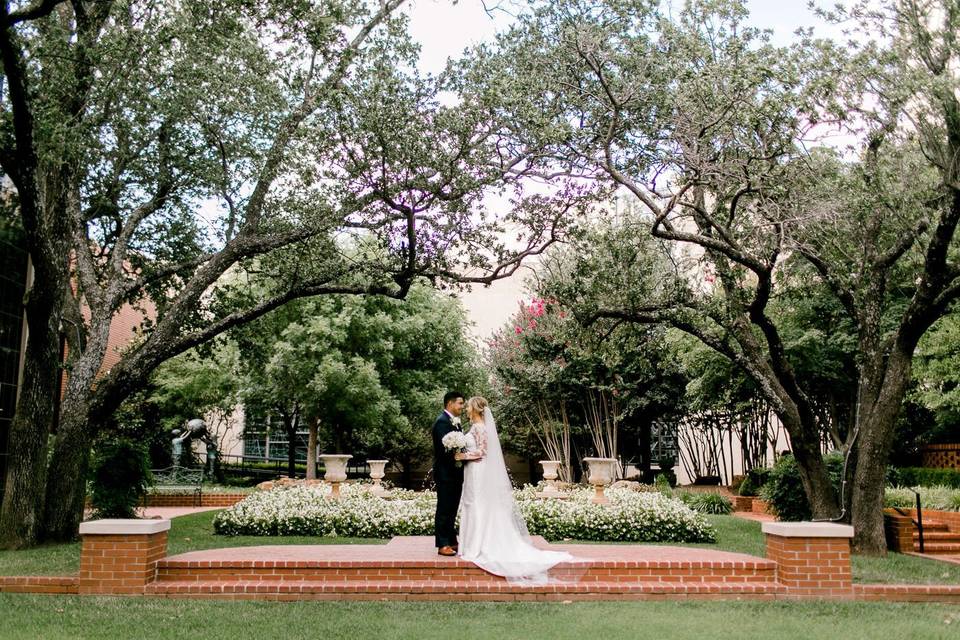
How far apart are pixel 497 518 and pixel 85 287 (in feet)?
26.6

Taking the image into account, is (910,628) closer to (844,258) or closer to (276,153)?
(844,258)

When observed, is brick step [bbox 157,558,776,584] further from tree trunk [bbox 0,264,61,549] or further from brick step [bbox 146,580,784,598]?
tree trunk [bbox 0,264,61,549]

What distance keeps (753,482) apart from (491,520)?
15224mm

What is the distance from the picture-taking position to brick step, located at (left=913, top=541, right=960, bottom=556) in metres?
13.6

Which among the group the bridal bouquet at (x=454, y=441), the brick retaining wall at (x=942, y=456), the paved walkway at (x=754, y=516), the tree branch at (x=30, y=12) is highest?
the tree branch at (x=30, y=12)

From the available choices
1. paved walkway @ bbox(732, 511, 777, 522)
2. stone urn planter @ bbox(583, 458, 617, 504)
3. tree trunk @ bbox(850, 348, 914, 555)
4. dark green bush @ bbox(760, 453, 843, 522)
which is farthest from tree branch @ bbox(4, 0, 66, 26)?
paved walkway @ bbox(732, 511, 777, 522)

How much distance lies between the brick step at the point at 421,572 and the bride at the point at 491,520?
238mm

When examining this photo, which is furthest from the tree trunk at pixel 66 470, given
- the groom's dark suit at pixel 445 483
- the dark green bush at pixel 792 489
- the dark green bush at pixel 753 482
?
Answer: the dark green bush at pixel 753 482

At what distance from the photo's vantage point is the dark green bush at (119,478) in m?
14.0

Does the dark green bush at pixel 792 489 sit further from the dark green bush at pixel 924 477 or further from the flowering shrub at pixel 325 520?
the flowering shrub at pixel 325 520

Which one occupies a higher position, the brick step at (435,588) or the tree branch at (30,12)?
the tree branch at (30,12)

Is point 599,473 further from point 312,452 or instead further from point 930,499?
point 312,452

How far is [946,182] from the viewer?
1005 centimetres

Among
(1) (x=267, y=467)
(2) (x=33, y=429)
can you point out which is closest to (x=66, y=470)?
(2) (x=33, y=429)
